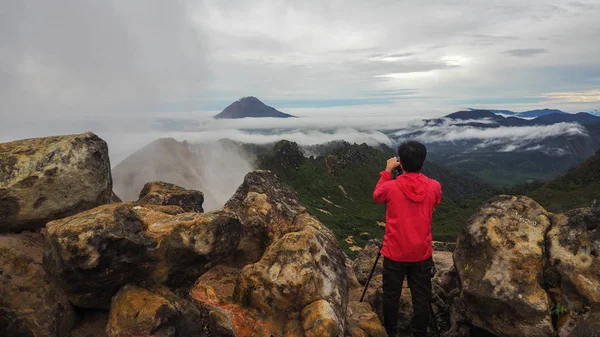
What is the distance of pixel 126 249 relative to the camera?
30.5ft

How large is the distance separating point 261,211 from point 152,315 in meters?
7.31

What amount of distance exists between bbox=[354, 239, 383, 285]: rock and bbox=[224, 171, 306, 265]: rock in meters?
5.78

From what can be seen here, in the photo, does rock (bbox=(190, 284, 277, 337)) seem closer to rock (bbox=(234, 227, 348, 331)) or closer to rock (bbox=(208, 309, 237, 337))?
rock (bbox=(208, 309, 237, 337))

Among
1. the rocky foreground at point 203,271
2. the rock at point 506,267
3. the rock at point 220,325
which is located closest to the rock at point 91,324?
the rocky foreground at point 203,271

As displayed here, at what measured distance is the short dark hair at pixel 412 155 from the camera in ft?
33.2

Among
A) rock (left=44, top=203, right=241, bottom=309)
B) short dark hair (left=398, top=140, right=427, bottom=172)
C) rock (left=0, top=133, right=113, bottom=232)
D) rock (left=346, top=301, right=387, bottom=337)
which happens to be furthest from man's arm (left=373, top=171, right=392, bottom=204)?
rock (left=0, top=133, right=113, bottom=232)

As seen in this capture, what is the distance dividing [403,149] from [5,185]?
1127 centimetres

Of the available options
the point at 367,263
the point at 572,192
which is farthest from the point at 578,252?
the point at 572,192

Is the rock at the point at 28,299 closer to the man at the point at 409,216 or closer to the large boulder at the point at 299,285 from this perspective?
the large boulder at the point at 299,285

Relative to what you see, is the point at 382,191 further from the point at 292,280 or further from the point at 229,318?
the point at 229,318

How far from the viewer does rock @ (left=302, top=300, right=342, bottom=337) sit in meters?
9.77

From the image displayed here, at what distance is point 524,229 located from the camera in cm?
1163

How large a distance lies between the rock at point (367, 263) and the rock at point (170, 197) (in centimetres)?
924

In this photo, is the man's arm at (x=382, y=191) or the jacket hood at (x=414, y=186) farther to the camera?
the man's arm at (x=382, y=191)
